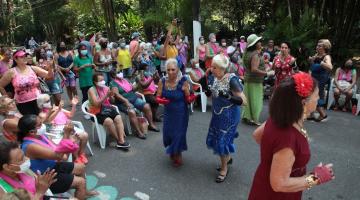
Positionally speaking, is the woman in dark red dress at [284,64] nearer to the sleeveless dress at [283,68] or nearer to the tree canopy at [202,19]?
the sleeveless dress at [283,68]

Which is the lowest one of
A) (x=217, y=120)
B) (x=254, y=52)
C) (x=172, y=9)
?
(x=217, y=120)

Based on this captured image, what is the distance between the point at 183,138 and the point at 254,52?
7.12ft

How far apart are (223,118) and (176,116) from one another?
2.17 ft

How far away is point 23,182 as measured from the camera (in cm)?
269

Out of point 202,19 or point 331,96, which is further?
point 202,19

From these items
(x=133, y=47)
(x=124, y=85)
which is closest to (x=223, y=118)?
(x=124, y=85)

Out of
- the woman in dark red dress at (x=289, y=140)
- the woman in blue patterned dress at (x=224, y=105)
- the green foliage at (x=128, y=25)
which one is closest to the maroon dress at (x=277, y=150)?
the woman in dark red dress at (x=289, y=140)

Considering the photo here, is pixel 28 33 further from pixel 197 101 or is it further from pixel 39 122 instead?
pixel 39 122

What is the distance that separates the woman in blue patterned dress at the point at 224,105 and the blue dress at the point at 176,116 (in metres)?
0.44

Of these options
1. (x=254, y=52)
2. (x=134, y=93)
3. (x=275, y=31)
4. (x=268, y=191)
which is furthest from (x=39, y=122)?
(x=275, y=31)

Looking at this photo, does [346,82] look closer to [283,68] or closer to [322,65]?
[322,65]

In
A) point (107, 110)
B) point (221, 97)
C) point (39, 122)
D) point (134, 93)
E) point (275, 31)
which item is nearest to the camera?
point (39, 122)

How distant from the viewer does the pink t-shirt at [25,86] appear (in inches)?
188

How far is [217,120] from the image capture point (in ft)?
13.6
